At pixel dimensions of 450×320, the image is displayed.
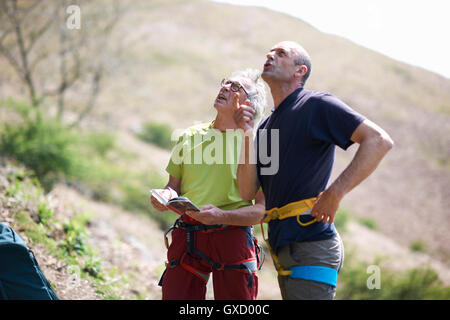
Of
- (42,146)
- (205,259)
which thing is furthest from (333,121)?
(42,146)

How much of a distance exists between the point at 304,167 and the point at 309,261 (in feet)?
1.61

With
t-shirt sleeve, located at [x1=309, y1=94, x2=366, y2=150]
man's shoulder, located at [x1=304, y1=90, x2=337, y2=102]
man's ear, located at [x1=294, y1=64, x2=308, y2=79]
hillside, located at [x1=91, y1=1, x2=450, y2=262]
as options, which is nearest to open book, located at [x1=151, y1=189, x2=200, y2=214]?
t-shirt sleeve, located at [x1=309, y1=94, x2=366, y2=150]

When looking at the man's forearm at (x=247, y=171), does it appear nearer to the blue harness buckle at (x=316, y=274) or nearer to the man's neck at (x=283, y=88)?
the man's neck at (x=283, y=88)

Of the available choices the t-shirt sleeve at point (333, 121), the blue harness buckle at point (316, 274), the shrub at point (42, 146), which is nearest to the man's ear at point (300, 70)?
the t-shirt sleeve at point (333, 121)

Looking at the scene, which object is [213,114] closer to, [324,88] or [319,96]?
[324,88]

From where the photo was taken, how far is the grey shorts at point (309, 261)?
7.18ft

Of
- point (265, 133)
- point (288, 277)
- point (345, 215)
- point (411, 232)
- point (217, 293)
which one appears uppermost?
point (265, 133)

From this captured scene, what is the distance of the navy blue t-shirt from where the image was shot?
7.27ft

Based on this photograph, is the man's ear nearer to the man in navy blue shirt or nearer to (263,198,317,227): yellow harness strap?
the man in navy blue shirt

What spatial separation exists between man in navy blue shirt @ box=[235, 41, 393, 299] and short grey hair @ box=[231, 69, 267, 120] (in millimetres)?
299

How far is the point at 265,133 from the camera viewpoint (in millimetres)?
2520

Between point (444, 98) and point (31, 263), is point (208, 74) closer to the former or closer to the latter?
point (444, 98)
